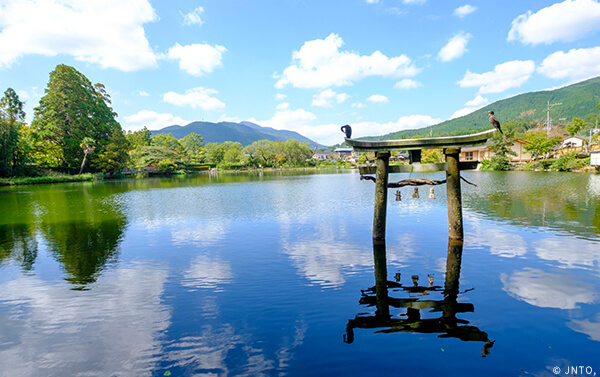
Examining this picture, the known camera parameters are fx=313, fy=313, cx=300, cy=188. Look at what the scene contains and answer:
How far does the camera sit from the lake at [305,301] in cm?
470

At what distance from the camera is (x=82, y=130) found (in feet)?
191

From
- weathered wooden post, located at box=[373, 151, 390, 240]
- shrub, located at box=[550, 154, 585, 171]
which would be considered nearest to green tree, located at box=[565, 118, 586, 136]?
shrub, located at box=[550, 154, 585, 171]

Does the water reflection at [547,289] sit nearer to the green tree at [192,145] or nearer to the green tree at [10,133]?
the green tree at [10,133]

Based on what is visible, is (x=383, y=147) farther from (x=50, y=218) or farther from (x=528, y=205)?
(x=50, y=218)

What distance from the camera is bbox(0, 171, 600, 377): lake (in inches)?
185

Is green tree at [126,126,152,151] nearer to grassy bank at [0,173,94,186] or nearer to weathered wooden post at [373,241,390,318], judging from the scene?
grassy bank at [0,173,94,186]

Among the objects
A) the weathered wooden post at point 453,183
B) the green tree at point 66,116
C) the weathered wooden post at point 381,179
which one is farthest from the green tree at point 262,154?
the weathered wooden post at point 453,183

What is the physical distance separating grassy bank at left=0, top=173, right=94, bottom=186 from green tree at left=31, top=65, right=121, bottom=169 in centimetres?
514

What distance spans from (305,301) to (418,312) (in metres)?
2.27

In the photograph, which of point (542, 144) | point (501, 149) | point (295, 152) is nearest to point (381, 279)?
point (501, 149)

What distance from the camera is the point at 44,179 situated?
156 feet

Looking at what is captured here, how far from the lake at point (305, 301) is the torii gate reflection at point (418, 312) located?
37mm

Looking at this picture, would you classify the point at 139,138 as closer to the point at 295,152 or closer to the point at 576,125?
the point at 295,152

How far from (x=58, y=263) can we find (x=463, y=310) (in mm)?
11326
